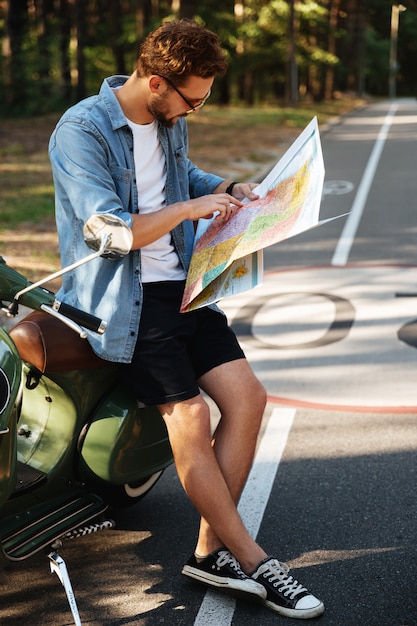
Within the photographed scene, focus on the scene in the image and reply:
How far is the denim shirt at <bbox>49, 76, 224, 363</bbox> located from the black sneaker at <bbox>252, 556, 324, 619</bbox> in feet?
2.90

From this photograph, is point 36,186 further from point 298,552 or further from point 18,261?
point 298,552

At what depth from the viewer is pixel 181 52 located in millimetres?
2742

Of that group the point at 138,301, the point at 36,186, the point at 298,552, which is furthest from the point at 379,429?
the point at 36,186

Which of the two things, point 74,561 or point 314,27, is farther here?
point 314,27

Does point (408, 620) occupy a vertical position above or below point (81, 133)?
below

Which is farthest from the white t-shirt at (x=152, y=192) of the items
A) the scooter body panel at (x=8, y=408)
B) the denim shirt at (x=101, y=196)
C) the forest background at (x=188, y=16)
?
the forest background at (x=188, y=16)

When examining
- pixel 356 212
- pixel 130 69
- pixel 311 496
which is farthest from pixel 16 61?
pixel 311 496

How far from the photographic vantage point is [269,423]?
4.71m

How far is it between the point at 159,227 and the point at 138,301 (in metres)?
0.28

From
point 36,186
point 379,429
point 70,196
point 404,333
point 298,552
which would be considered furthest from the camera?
point 36,186

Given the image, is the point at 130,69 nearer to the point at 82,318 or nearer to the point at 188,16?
the point at 188,16

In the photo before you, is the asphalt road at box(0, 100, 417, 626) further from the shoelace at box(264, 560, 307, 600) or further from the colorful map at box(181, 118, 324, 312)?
the colorful map at box(181, 118, 324, 312)

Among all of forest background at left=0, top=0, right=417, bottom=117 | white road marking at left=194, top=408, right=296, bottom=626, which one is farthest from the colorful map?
forest background at left=0, top=0, right=417, bottom=117

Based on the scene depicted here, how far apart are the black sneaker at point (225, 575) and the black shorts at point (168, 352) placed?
60 centimetres
